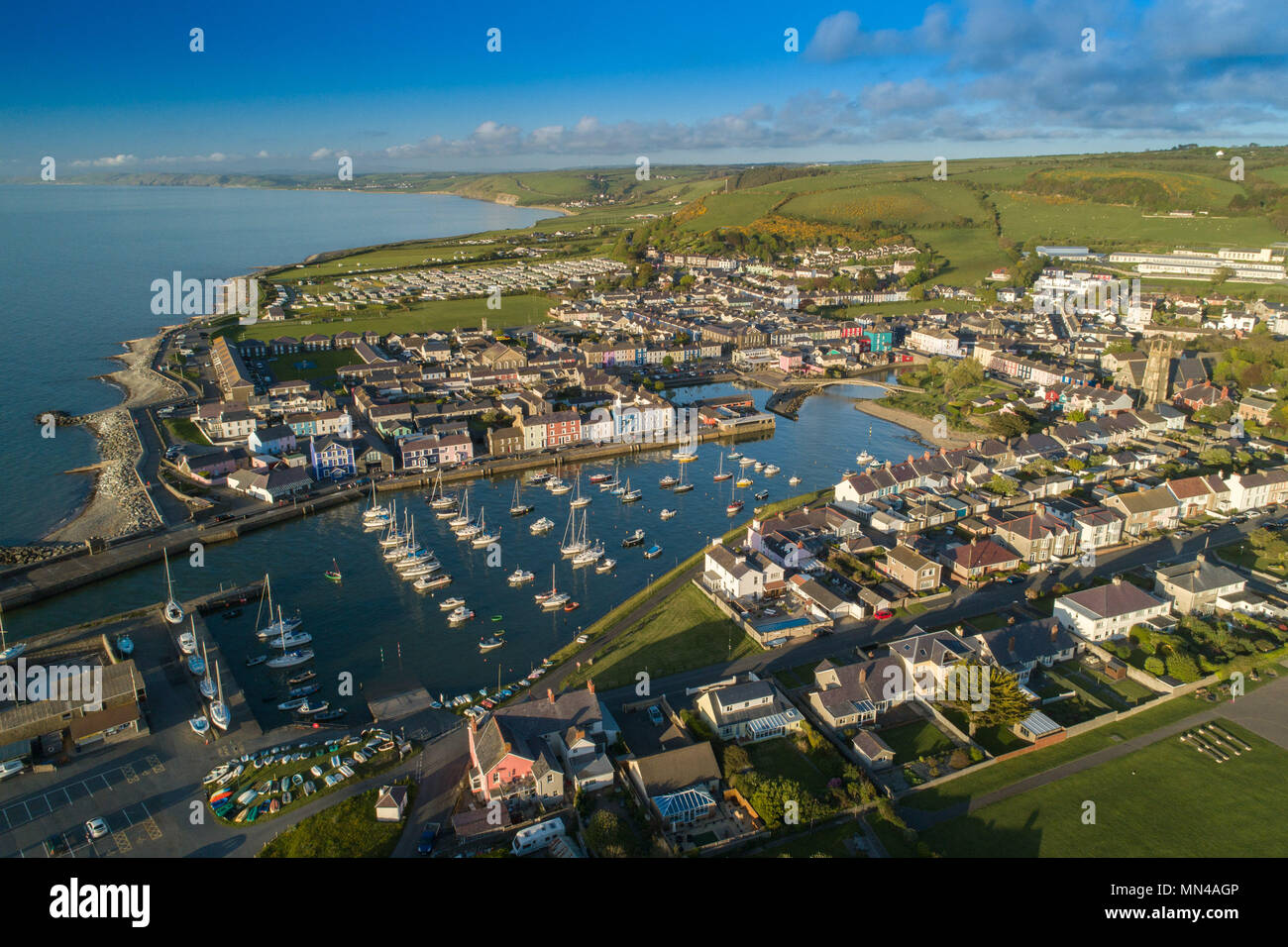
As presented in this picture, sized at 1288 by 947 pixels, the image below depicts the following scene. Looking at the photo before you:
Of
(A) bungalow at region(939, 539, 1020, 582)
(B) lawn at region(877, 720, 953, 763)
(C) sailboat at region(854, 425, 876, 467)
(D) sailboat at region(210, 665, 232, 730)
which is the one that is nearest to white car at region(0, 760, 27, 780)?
(D) sailboat at region(210, 665, 232, 730)

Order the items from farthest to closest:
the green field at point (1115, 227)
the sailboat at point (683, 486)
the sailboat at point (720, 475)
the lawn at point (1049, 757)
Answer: the green field at point (1115, 227), the sailboat at point (720, 475), the sailboat at point (683, 486), the lawn at point (1049, 757)

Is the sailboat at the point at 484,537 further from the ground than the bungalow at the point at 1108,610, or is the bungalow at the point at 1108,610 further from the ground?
the sailboat at the point at 484,537

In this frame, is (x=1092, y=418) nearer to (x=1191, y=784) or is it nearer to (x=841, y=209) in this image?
(x=1191, y=784)

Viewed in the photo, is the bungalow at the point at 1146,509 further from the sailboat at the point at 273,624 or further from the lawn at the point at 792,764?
the sailboat at the point at 273,624

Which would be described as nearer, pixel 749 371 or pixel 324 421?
pixel 324 421

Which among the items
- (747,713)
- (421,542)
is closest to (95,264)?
(421,542)

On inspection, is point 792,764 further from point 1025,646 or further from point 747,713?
point 1025,646

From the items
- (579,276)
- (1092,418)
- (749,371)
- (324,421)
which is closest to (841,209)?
(579,276)

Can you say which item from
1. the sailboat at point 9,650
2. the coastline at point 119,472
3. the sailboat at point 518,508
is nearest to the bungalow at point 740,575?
the sailboat at point 518,508
